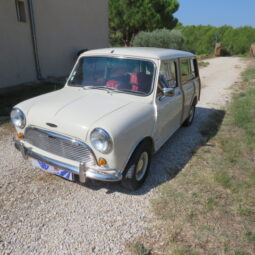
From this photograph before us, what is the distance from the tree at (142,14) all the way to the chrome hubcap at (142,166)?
22.1 m

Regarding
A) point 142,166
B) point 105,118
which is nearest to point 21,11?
point 105,118

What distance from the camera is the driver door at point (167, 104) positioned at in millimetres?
3373

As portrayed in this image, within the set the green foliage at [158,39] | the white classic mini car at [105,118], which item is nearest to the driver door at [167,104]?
the white classic mini car at [105,118]

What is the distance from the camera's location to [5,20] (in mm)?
7828

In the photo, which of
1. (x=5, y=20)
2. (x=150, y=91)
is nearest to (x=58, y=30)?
(x=5, y=20)

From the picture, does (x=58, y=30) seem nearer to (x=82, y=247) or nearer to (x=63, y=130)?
(x=63, y=130)

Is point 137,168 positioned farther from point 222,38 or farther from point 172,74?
point 222,38

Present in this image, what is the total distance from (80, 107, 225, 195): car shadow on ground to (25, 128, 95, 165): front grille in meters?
0.73

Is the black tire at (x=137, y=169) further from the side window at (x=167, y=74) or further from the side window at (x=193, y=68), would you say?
the side window at (x=193, y=68)

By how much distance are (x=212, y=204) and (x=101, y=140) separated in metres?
1.69

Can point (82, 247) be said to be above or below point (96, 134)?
below

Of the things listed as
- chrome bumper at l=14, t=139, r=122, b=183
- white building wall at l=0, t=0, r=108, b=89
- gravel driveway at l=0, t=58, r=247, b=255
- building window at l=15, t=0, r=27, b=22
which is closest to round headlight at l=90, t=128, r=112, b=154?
chrome bumper at l=14, t=139, r=122, b=183

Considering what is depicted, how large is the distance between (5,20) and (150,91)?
7.01 metres

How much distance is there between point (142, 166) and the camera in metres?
3.23
